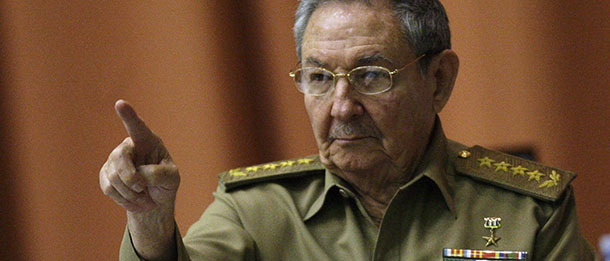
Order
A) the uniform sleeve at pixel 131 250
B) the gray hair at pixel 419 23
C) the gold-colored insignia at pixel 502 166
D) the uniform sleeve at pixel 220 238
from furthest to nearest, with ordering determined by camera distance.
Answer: the gold-colored insignia at pixel 502 166 < the gray hair at pixel 419 23 < the uniform sleeve at pixel 220 238 < the uniform sleeve at pixel 131 250

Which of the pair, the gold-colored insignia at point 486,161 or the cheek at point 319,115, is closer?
the cheek at point 319,115

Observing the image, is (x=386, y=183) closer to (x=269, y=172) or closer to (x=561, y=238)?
(x=269, y=172)

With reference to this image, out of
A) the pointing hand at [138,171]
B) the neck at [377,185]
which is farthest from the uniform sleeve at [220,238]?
the neck at [377,185]

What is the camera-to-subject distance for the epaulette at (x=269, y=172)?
6.13ft

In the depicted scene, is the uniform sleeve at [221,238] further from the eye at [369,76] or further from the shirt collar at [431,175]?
the eye at [369,76]

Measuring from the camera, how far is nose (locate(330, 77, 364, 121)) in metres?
1.65

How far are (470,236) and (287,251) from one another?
16.2 inches

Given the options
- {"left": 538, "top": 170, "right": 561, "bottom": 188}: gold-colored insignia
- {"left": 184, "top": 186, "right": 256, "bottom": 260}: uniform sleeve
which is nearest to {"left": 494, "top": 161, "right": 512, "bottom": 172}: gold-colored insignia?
{"left": 538, "top": 170, "right": 561, "bottom": 188}: gold-colored insignia

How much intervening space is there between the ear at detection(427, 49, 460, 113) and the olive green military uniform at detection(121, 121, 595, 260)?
7cm

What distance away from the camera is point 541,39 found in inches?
117

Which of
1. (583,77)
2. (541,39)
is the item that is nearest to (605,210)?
(583,77)

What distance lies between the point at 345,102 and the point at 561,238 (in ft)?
1.87

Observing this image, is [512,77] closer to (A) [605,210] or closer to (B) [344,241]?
(A) [605,210]

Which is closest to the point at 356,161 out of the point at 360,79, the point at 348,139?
the point at 348,139
